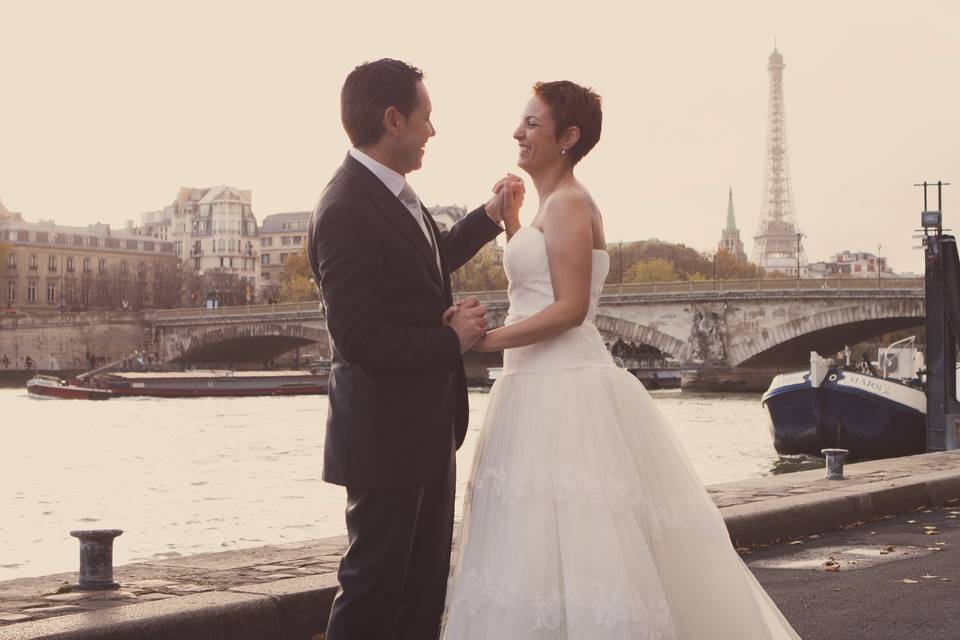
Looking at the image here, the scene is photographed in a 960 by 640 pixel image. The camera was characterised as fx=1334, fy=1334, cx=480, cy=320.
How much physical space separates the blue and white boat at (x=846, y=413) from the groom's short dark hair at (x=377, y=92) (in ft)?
52.6

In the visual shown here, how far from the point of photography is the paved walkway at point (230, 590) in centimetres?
373

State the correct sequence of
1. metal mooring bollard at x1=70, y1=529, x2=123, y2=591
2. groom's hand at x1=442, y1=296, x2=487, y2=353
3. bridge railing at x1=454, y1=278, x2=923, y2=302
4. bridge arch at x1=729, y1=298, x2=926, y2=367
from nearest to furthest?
groom's hand at x1=442, y1=296, x2=487, y2=353 → metal mooring bollard at x1=70, y1=529, x2=123, y2=591 → bridge arch at x1=729, y1=298, x2=926, y2=367 → bridge railing at x1=454, y1=278, x2=923, y2=302

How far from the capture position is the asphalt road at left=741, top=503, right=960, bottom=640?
14.6ft

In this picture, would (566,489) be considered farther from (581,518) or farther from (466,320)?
(466,320)

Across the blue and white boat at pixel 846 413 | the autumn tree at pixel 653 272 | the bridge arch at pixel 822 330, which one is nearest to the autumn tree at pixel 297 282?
the autumn tree at pixel 653 272

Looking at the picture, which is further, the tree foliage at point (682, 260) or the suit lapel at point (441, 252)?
the tree foliage at point (682, 260)

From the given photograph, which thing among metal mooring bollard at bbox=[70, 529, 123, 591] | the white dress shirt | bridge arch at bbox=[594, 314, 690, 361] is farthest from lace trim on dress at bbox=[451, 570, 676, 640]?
bridge arch at bbox=[594, 314, 690, 361]

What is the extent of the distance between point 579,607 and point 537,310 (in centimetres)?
75

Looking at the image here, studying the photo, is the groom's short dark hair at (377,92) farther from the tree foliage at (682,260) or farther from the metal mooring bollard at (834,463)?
the tree foliage at (682,260)

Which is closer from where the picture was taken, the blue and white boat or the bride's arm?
the bride's arm

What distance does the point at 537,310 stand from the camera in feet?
11.1

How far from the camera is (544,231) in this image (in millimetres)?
3381

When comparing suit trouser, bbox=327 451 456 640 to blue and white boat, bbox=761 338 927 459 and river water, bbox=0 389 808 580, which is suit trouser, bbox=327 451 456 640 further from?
blue and white boat, bbox=761 338 927 459

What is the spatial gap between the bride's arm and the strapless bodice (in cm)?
4
